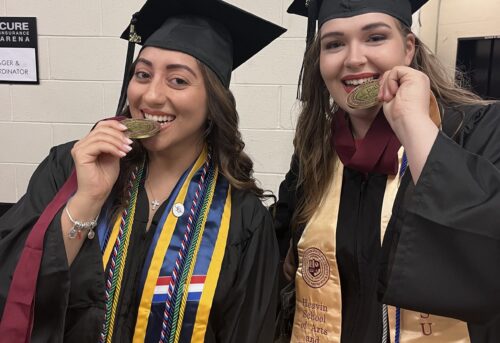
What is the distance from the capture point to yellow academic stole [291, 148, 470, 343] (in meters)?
1.16

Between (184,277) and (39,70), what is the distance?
1.76m

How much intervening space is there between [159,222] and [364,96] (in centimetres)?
66

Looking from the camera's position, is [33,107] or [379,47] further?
[33,107]

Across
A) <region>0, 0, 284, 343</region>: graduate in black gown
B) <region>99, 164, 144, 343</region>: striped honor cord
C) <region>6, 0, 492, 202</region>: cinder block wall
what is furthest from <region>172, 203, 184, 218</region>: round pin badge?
<region>6, 0, 492, 202</region>: cinder block wall

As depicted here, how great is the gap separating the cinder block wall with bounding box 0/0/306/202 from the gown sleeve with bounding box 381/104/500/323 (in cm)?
145

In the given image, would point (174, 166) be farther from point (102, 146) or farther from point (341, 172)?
point (341, 172)

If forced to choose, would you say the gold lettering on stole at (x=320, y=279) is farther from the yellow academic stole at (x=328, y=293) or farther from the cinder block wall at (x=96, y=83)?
the cinder block wall at (x=96, y=83)

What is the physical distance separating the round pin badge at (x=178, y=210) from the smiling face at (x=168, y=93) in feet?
0.56

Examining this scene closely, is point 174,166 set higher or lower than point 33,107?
lower

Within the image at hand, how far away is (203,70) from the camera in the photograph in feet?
4.25

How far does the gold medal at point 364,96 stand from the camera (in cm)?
115

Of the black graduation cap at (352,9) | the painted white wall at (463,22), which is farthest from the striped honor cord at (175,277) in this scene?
the painted white wall at (463,22)

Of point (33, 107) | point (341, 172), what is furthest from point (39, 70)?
point (341, 172)

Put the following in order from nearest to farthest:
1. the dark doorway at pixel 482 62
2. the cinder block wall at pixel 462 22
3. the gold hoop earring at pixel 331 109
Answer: the gold hoop earring at pixel 331 109, the dark doorway at pixel 482 62, the cinder block wall at pixel 462 22
